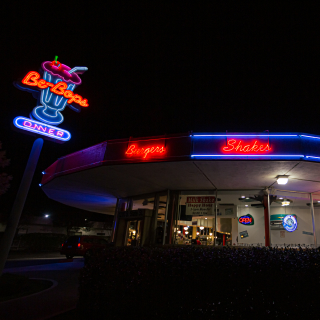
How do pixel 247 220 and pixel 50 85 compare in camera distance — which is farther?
pixel 247 220

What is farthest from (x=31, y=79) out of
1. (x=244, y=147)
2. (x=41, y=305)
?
(x=244, y=147)

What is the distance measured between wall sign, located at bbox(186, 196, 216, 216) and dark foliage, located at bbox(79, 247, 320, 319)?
8302 millimetres

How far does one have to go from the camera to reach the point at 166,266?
387 centimetres

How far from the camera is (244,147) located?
316 inches

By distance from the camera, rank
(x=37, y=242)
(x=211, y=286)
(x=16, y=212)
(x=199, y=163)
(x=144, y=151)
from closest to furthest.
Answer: (x=211, y=286), (x=16, y=212), (x=199, y=163), (x=144, y=151), (x=37, y=242)

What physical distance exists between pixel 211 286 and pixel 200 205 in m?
9.25

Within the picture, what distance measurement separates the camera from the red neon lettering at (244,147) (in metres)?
7.88

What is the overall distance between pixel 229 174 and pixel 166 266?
258 inches

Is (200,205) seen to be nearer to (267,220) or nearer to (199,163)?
(267,220)

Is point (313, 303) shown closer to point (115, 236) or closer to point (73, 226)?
point (115, 236)

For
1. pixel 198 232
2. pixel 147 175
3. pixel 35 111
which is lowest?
pixel 198 232

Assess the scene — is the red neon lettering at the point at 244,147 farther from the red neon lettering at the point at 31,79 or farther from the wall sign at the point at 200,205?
the red neon lettering at the point at 31,79

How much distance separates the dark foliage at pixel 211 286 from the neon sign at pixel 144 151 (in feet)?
16.0

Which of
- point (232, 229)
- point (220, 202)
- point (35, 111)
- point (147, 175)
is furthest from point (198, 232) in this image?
point (35, 111)
